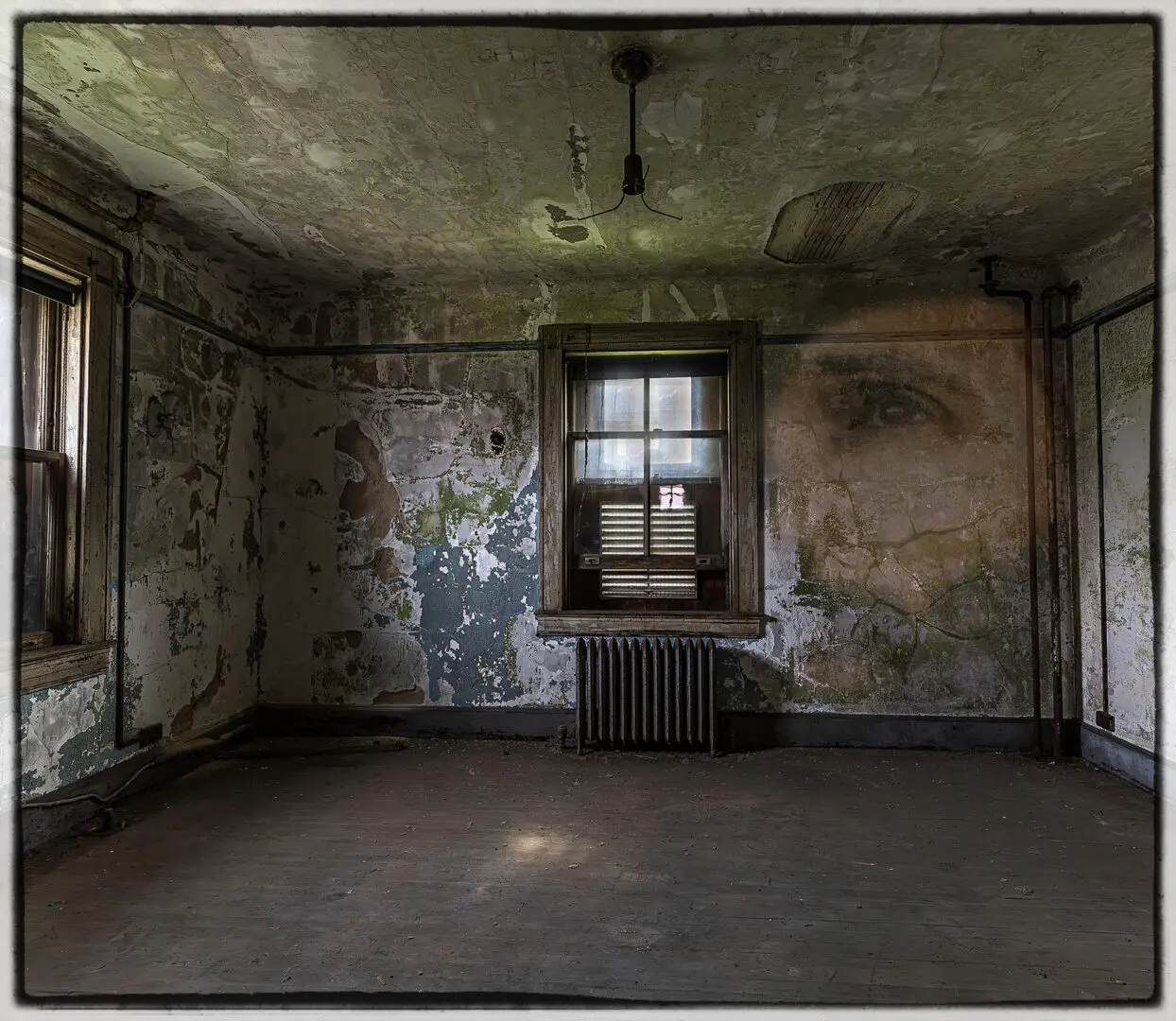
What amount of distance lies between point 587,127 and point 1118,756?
386 cm

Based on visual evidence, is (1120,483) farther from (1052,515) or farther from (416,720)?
(416,720)

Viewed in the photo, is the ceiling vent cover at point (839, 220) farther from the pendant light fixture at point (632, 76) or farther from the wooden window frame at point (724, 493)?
the pendant light fixture at point (632, 76)

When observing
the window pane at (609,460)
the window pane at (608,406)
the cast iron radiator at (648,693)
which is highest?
the window pane at (608,406)

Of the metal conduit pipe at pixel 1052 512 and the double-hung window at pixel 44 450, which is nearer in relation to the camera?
the double-hung window at pixel 44 450

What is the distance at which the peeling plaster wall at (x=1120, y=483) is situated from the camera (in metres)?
3.14

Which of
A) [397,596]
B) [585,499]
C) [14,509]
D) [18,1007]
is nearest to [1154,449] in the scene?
[585,499]

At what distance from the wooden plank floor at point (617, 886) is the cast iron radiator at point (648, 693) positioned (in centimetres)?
29

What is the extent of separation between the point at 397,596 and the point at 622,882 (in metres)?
2.33

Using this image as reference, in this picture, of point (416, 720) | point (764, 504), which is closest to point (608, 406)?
point (764, 504)

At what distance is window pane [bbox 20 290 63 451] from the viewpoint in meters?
2.67

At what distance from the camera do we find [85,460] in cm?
285

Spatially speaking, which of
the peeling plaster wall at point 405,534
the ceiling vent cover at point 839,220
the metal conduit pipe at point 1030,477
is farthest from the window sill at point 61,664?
the metal conduit pipe at point 1030,477

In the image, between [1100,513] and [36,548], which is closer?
[36,548]

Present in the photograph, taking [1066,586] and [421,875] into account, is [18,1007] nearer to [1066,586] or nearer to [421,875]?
[421,875]
